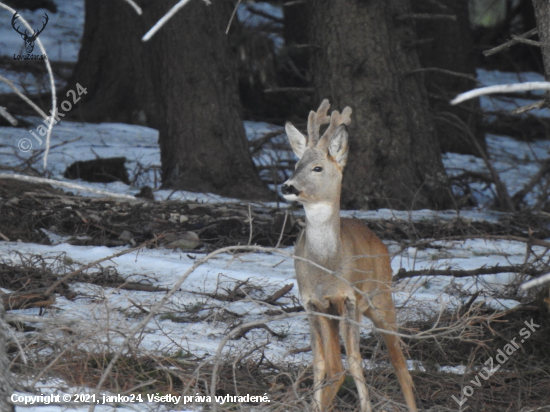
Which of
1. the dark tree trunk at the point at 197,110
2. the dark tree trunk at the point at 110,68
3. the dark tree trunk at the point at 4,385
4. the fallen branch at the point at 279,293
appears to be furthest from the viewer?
the dark tree trunk at the point at 110,68

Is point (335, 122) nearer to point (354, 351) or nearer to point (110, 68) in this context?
point (354, 351)

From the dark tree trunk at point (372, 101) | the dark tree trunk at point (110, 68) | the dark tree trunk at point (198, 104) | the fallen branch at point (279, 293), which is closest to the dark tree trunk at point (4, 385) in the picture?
the fallen branch at point (279, 293)

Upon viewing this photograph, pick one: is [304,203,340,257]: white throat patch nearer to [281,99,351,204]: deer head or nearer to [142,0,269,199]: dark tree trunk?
[281,99,351,204]: deer head

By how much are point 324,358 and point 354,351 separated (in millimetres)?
→ 137

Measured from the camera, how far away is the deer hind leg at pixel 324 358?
3270mm

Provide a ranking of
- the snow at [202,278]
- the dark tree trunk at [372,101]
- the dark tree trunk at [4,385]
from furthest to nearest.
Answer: the dark tree trunk at [372,101] → the snow at [202,278] → the dark tree trunk at [4,385]

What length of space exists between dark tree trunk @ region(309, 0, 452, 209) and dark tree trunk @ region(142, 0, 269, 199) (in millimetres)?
1122

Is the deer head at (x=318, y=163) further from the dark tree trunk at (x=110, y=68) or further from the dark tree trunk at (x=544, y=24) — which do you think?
the dark tree trunk at (x=110, y=68)

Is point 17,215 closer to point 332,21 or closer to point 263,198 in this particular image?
point 263,198

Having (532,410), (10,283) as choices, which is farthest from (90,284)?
(532,410)

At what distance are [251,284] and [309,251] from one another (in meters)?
1.76

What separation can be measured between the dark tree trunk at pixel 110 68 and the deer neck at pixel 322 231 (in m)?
8.20

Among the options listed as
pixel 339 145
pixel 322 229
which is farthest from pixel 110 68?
pixel 322 229

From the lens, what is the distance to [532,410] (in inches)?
138
